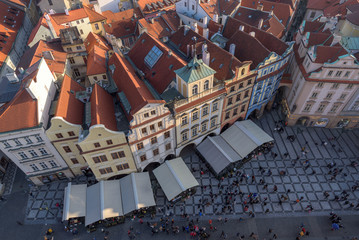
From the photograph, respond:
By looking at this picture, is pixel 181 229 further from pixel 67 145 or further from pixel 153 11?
pixel 153 11

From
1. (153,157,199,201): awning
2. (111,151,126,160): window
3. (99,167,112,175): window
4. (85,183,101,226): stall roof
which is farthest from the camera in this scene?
(99,167,112,175): window

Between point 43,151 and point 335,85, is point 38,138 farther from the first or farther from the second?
point 335,85

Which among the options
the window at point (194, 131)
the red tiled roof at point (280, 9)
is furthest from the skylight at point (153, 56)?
the red tiled roof at point (280, 9)

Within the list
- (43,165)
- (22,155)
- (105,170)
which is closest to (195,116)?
(105,170)

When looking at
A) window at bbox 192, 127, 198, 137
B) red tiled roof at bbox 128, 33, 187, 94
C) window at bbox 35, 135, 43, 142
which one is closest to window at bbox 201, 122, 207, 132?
window at bbox 192, 127, 198, 137

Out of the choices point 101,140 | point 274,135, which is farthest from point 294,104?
point 101,140

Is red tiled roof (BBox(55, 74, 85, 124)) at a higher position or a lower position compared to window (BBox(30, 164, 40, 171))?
higher

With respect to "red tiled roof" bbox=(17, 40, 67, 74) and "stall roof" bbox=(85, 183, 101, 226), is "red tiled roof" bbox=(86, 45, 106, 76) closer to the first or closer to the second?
"red tiled roof" bbox=(17, 40, 67, 74)
